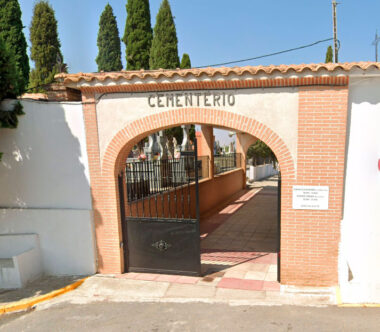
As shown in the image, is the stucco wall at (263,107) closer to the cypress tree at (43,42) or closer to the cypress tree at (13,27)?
the cypress tree at (13,27)

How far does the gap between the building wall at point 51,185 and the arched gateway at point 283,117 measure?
2.30ft

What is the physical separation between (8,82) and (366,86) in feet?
22.5

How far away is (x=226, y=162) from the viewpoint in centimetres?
1689

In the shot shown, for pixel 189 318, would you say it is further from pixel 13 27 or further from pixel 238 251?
pixel 13 27

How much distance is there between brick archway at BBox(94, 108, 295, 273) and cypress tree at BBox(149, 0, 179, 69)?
13257 mm

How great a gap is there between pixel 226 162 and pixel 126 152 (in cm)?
1111

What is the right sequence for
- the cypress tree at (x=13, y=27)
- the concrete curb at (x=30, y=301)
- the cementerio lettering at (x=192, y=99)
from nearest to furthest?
the concrete curb at (x=30, y=301)
the cementerio lettering at (x=192, y=99)
the cypress tree at (x=13, y=27)

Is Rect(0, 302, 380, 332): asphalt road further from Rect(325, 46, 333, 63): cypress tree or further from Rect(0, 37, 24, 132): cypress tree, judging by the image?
Rect(325, 46, 333, 63): cypress tree

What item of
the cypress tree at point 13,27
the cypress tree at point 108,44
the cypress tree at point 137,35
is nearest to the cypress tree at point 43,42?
the cypress tree at point 13,27

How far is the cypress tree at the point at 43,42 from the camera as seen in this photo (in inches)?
797

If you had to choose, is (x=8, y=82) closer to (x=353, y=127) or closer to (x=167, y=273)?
(x=167, y=273)

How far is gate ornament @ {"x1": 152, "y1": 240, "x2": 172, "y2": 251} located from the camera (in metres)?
6.25

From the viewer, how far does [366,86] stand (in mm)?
4973

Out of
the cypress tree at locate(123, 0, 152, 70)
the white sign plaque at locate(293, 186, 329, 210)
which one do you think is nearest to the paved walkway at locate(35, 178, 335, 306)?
the white sign plaque at locate(293, 186, 329, 210)
